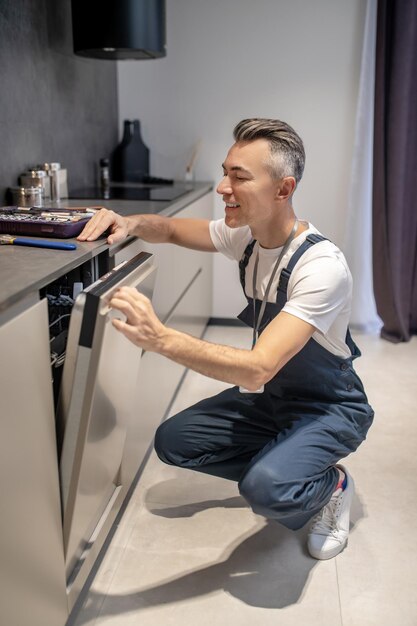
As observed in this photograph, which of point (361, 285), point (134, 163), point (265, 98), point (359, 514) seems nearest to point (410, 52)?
point (265, 98)

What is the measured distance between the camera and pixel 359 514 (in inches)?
73.5

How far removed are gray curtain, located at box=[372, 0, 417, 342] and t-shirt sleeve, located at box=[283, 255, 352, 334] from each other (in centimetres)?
192

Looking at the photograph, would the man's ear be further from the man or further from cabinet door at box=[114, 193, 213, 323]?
cabinet door at box=[114, 193, 213, 323]

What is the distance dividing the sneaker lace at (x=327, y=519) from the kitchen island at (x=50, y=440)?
0.56 metres

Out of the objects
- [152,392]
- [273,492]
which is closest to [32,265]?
[273,492]

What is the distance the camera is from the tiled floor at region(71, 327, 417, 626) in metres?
1.47

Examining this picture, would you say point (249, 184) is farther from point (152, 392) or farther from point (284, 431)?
point (152, 392)

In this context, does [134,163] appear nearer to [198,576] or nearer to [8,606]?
[198,576]

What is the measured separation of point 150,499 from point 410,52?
2.46 metres

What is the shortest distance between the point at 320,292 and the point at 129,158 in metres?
2.04

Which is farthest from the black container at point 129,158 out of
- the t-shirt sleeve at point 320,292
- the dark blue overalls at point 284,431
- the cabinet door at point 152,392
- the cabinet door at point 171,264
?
the t-shirt sleeve at point 320,292

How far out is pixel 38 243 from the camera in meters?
1.38

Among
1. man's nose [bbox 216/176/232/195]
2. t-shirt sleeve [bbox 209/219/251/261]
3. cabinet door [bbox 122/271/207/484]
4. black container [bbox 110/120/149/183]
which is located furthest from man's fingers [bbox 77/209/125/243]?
black container [bbox 110/120/149/183]

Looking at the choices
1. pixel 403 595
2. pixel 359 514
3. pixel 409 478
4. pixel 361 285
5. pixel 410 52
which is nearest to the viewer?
pixel 403 595
